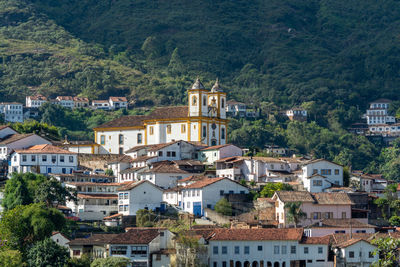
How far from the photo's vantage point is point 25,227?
77500 millimetres

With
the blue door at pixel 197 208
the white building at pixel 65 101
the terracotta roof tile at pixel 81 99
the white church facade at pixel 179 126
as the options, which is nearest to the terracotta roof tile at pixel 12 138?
the white church facade at pixel 179 126

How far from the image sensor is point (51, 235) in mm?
77812

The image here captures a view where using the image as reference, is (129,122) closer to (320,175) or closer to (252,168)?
(252,168)

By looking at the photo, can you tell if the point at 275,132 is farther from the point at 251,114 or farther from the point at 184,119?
the point at 184,119

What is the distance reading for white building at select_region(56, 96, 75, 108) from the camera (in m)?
192

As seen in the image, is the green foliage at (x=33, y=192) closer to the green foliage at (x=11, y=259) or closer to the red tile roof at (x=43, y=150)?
the red tile roof at (x=43, y=150)

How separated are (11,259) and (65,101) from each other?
124 metres

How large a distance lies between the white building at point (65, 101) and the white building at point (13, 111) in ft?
30.8

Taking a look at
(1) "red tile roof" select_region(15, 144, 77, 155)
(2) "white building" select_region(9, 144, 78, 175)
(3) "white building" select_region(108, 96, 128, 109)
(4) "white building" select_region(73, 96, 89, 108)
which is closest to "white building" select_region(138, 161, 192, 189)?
(2) "white building" select_region(9, 144, 78, 175)

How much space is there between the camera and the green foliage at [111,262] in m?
71.3

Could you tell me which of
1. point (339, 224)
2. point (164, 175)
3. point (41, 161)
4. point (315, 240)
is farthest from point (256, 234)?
point (41, 161)

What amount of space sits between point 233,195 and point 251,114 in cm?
10668

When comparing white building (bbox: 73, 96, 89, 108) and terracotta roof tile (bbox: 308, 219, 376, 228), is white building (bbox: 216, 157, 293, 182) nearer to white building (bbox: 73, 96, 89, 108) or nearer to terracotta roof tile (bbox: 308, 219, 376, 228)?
terracotta roof tile (bbox: 308, 219, 376, 228)

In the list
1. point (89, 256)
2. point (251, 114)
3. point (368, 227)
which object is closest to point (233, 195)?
point (368, 227)
